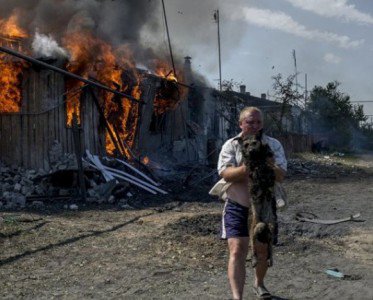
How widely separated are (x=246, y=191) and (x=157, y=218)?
5.46 meters

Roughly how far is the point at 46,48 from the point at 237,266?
35.8ft

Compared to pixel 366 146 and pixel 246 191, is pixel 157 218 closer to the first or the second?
pixel 246 191

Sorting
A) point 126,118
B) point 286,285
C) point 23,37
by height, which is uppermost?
point 23,37

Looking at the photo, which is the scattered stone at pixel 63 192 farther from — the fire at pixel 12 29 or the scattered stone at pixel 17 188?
the fire at pixel 12 29

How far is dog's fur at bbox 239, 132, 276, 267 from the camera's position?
4.17 meters

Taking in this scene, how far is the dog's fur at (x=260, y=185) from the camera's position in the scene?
4172 mm

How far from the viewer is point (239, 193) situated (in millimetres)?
4383

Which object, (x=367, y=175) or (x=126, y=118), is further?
(x=367, y=175)

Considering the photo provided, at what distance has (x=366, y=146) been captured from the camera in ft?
137

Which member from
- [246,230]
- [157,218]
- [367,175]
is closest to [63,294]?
[246,230]

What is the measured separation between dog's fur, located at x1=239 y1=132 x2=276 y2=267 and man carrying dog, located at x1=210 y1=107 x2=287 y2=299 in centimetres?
7

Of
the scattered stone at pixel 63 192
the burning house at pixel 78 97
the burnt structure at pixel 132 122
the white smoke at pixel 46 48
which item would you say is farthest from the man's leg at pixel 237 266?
the white smoke at pixel 46 48

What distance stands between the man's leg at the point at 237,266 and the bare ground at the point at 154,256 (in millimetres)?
739

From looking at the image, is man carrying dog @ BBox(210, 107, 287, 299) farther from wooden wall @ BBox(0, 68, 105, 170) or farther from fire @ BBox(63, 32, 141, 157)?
fire @ BBox(63, 32, 141, 157)
